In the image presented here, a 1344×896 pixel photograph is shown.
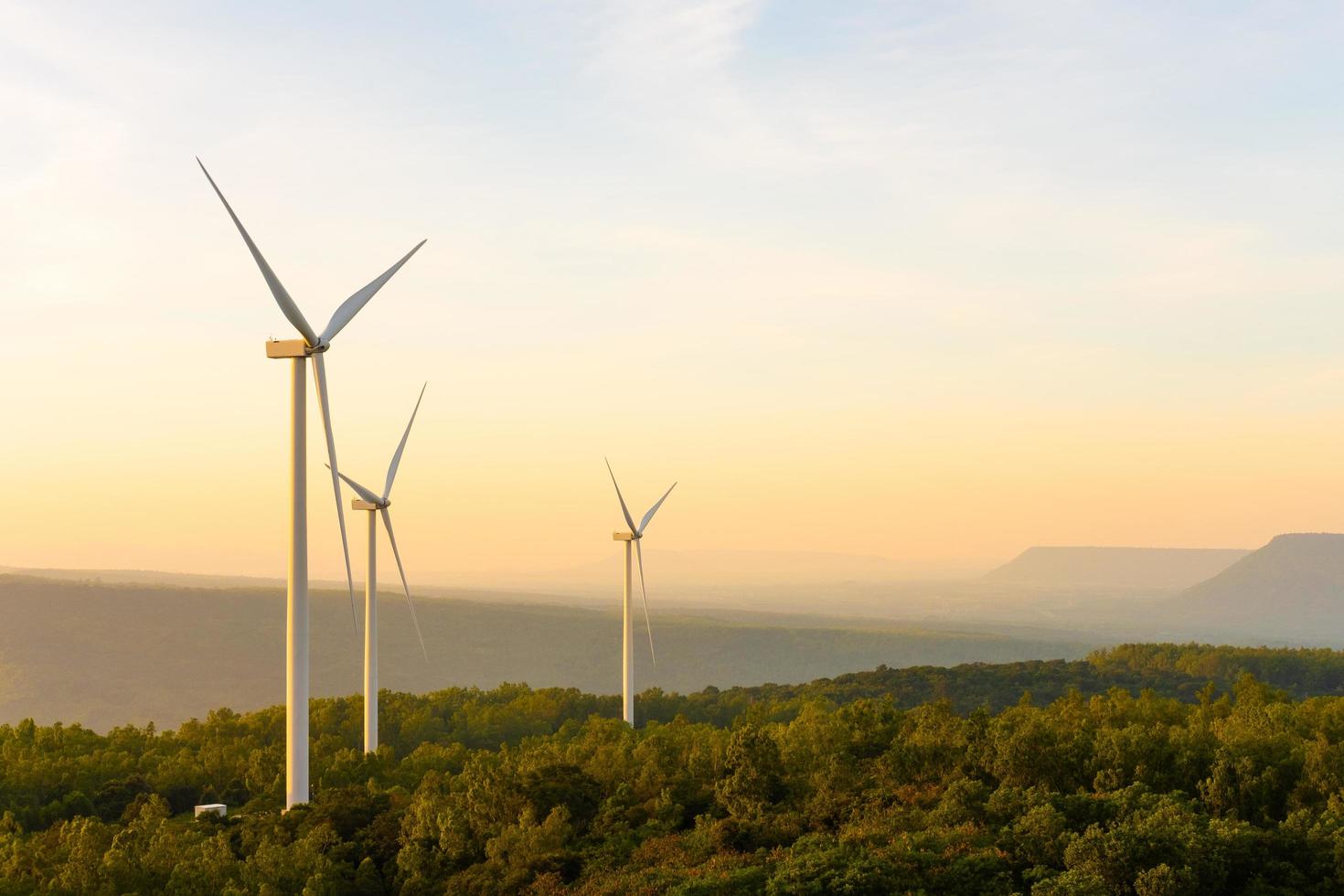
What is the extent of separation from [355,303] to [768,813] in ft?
93.4

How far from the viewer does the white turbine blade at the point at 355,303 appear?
5428cm

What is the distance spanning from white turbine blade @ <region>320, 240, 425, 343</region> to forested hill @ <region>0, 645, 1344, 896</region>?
20653 mm

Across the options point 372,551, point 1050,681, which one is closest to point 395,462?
point 372,551

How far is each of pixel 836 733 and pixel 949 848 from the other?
2155 cm

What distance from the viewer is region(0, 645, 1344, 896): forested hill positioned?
149 feet

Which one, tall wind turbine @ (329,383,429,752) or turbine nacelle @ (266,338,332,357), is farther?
tall wind turbine @ (329,383,429,752)

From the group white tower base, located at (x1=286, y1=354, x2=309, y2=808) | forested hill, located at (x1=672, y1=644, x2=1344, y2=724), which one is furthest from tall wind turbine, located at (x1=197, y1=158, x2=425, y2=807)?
forested hill, located at (x1=672, y1=644, x2=1344, y2=724)

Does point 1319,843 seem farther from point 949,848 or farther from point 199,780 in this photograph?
point 199,780

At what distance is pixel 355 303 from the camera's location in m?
56.3

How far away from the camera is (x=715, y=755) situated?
64.7 meters

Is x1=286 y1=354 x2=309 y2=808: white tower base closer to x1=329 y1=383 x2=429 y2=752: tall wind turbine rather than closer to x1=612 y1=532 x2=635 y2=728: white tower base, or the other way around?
x1=329 y1=383 x2=429 y2=752: tall wind turbine

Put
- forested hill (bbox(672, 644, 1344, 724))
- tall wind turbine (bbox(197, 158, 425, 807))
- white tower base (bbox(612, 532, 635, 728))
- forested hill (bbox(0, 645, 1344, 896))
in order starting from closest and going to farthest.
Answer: forested hill (bbox(0, 645, 1344, 896)), tall wind turbine (bbox(197, 158, 425, 807)), white tower base (bbox(612, 532, 635, 728)), forested hill (bbox(672, 644, 1344, 724))

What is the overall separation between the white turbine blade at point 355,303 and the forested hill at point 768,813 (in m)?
20.7

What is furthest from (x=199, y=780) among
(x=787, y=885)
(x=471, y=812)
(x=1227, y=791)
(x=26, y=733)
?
(x=1227, y=791)
